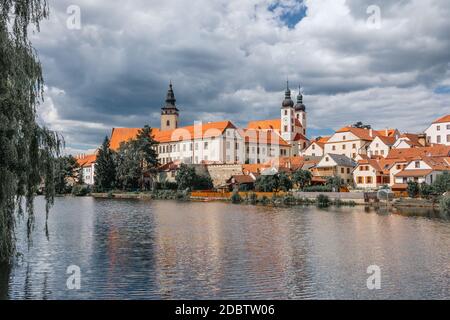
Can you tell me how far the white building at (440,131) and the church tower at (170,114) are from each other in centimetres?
6521

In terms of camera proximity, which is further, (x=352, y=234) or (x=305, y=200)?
(x=305, y=200)

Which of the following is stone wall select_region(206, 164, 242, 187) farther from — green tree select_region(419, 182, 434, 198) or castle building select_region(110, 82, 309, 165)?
green tree select_region(419, 182, 434, 198)

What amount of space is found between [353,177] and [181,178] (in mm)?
30415

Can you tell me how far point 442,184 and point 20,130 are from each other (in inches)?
2109

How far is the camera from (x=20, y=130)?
44.5 ft

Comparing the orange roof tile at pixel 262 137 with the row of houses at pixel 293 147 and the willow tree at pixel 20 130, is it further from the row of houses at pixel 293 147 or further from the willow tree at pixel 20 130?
the willow tree at pixel 20 130

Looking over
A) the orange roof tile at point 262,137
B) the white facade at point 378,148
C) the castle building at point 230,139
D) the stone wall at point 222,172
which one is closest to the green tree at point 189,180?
the stone wall at point 222,172

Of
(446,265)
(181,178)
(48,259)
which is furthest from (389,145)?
(48,259)

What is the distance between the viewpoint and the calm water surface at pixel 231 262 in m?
15.5

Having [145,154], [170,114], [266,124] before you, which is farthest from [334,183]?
[170,114]

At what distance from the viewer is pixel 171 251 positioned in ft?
76.1

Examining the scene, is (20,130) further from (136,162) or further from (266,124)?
(266,124)
